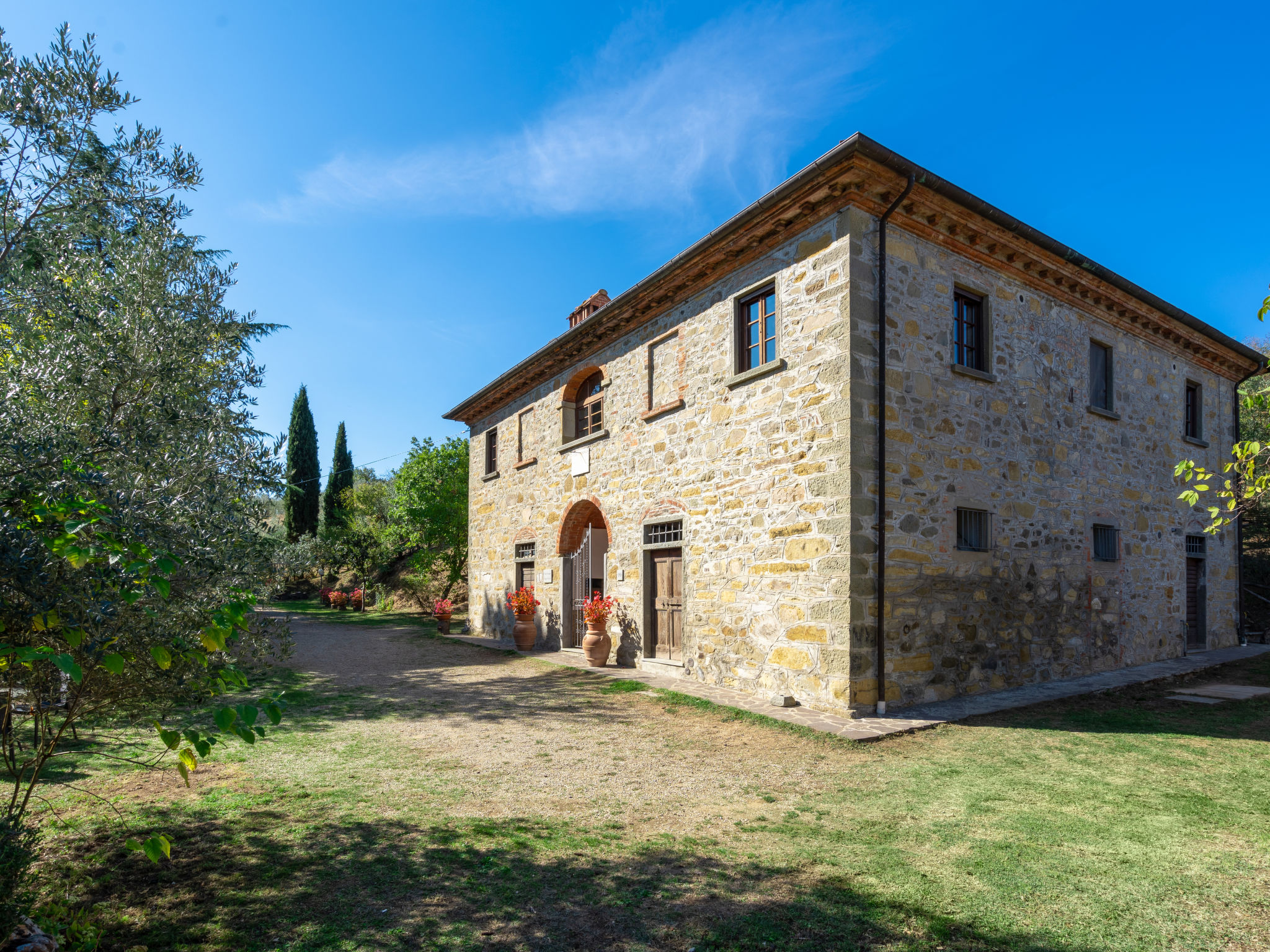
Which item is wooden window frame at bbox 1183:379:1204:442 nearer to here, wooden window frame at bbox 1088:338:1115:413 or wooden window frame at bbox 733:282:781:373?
wooden window frame at bbox 1088:338:1115:413

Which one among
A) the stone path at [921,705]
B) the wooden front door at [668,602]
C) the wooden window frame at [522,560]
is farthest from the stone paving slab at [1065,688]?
the wooden window frame at [522,560]

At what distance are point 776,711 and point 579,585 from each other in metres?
6.38

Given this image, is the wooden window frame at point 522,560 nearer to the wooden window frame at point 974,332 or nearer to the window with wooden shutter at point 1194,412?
the wooden window frame at point 974,332

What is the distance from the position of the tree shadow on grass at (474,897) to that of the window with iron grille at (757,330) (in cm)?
639

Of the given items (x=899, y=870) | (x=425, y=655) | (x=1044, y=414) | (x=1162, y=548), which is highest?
(x=1044, y=414)

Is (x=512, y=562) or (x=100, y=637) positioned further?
(x=512, y=562)

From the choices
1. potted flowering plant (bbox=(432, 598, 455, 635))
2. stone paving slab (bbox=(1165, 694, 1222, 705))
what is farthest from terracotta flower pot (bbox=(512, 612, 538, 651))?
stone paving slab (bbox=(1165, 694, 1222, 705))

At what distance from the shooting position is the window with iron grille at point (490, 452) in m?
17.3

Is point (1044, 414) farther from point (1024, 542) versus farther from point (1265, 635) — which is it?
point (1265, 635)

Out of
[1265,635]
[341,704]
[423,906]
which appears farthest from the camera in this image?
[1265,635]

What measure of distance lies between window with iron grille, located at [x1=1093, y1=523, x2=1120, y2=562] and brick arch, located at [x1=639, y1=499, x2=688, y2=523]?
21.7 feet

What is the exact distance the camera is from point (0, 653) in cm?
205

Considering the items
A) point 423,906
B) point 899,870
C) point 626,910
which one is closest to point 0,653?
point 423,906

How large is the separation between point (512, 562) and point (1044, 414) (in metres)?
10.6
